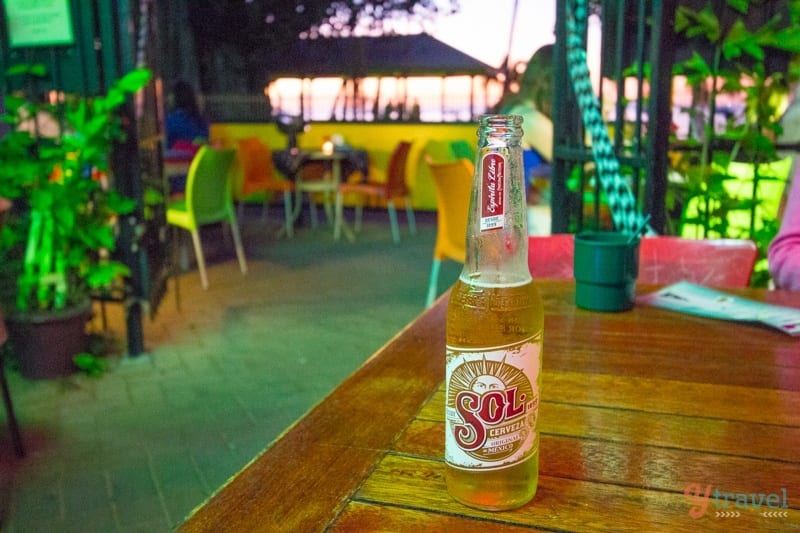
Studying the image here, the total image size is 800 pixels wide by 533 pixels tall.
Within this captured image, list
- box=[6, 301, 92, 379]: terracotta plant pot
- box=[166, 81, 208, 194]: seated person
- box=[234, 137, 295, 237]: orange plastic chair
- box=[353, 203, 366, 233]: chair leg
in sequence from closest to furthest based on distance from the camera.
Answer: box=[6, 301, 92, 379]: terracotta plant pot → box=[234, 137, 295, 237]: orange plastic chair → box=[166, 81, 208, 194]: seated person → box=[353, 203, 366, 233]: chair leg

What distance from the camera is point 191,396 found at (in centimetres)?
291

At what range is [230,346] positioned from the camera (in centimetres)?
356

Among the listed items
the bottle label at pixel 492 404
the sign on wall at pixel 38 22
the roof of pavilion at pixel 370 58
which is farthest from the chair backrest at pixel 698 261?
the roof of pavilion at pixel 370 58

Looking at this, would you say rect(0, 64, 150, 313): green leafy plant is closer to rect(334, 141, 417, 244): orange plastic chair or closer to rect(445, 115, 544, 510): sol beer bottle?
rect(445, 115, 544, 510): sol beer bottle

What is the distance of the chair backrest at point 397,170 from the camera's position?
21.1ft

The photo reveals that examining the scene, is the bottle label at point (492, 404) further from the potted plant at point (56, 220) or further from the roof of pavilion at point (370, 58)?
the roof of pavilion at point (370, 58)

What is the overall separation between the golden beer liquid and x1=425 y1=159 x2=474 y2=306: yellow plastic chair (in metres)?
2.64

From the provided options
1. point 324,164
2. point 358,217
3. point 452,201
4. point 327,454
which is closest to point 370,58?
point 358,217

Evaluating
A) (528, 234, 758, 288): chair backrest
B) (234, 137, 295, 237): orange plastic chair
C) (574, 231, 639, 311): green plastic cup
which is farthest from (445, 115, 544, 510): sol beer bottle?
(234, 137, 295, 237): orange plastic chair

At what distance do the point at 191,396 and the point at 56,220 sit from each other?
0.93 m

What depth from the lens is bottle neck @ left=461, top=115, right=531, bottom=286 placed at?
589 millimetres

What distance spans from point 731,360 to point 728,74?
216 cm

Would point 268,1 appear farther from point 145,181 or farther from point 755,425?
point 755,425

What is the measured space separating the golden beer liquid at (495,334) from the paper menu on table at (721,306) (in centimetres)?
64
